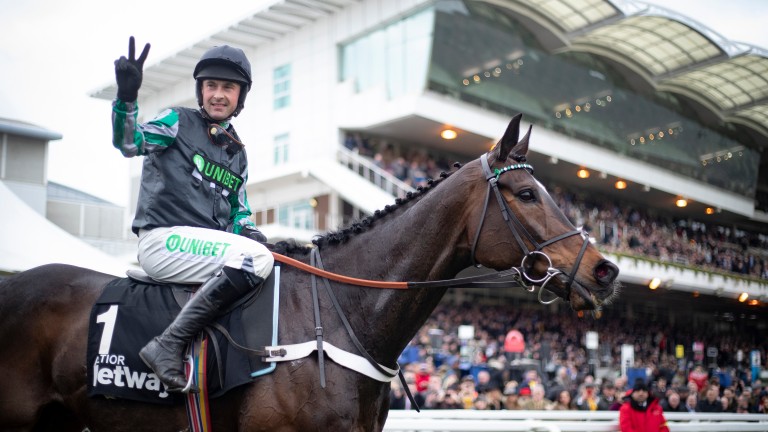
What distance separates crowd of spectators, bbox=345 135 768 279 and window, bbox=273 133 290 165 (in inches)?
110

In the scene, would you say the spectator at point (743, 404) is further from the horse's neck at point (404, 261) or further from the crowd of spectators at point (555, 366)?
the horse's neck at point (404, 261)

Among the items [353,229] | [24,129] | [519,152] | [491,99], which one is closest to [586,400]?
[519,152]

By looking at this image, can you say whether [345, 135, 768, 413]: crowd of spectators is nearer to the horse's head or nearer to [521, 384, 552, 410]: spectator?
[521, 384, 552, 410]: spectator

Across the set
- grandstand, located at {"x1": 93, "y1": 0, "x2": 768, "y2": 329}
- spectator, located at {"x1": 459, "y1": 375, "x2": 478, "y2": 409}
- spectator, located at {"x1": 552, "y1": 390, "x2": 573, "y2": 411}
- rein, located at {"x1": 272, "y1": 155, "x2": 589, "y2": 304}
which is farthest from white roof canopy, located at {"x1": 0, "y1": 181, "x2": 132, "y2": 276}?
grandstand, located at {"x1": 93, "y1": 0, "x2": 768, "y2": 329}

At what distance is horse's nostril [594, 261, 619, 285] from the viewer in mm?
3051

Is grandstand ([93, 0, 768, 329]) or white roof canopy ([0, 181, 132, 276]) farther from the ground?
grandstand ([93, 0, 768, 329])

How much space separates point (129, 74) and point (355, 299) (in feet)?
4.18

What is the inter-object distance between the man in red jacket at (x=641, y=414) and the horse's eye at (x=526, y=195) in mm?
5461

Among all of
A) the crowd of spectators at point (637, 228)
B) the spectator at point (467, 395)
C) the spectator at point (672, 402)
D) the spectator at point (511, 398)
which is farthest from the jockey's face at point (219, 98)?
the crowd of spectators at point (637, 228)

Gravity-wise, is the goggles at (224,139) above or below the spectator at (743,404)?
above

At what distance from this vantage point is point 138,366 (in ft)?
10.3

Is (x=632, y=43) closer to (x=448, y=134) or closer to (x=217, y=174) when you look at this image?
(x=448, y=134)

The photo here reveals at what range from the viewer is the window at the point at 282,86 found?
82.7 feet

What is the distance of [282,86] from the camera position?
2548 centimetres
